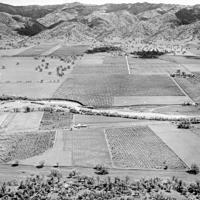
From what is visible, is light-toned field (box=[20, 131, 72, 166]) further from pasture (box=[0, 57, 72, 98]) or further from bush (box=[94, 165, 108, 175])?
pasture (box=[0, 57, 72, 98])

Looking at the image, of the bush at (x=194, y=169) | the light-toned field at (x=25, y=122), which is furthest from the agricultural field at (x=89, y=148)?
the bush at (x=194, y=169)

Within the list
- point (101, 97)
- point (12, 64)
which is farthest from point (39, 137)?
point (12, 64)

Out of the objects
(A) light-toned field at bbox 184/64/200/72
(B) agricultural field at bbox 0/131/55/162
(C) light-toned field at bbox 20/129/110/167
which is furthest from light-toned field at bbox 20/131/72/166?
(A) light-toned field at bbox 184/64/200/72

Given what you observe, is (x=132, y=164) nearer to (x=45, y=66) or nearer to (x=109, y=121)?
(x=109, y=121)

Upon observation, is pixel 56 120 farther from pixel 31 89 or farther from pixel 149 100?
pixel 31 89

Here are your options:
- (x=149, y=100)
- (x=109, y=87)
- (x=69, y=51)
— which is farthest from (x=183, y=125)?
(x=69, y=51)
